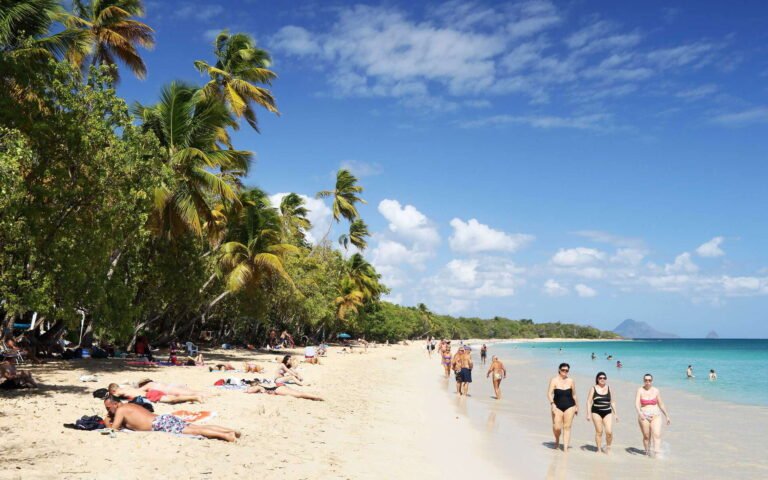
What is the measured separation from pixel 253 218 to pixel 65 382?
1395 centimetres

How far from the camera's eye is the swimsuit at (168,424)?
7648mm

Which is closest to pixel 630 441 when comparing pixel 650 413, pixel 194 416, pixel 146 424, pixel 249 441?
pixel 650 413

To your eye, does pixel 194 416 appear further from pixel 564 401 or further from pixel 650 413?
pixel 650 413

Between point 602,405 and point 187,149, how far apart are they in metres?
14.3

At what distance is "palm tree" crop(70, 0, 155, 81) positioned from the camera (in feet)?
65.2

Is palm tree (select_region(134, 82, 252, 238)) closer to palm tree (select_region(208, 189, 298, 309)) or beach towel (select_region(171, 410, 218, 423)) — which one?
palm tree (select_region(208, 189, 298, 309))

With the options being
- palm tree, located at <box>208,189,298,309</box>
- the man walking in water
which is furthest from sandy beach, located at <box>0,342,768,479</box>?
palm tree, located at <box>208,189,298,309</box>

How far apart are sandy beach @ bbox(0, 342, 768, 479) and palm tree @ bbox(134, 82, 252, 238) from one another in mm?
4979

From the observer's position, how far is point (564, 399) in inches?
360

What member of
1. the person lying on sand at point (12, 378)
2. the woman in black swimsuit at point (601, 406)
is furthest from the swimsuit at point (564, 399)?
the person lying on sand at point (12, 378)

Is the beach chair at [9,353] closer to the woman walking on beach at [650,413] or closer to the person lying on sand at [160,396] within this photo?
the person lying on sand at [160,396]

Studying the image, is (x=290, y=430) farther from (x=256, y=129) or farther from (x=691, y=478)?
(x=256, y=129)

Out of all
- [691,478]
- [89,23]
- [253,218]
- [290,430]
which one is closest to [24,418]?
[290,430]

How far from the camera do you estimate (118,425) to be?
7496mm
